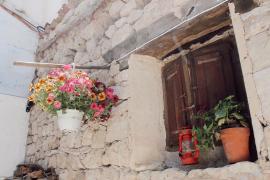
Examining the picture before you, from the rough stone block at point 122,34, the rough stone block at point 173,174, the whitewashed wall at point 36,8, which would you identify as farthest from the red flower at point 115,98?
the whitewashed wall at point 36,8

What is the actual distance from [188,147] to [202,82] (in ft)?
1.86

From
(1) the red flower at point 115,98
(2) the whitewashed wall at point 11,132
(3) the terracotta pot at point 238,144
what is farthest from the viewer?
(2) the whitewashed wall at point 11,132

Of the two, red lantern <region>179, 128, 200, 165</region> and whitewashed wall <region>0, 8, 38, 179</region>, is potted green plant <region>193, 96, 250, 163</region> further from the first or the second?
whitewashed wall <region>0, 8, 38, 179</region>

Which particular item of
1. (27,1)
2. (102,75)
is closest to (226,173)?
(102,75)

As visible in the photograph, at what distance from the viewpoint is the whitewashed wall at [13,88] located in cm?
405

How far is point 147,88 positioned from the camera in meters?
2.66

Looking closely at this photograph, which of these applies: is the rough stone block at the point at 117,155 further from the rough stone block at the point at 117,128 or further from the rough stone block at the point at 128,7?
the rough stone block at the point at 128,7

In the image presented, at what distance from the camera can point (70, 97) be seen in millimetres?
2395

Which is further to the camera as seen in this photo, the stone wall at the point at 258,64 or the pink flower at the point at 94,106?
the pink flower at the point at 94,106

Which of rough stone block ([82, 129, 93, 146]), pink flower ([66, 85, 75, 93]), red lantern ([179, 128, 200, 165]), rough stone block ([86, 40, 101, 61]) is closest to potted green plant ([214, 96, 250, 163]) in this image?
red lantern ([179, 128, 200, 165])

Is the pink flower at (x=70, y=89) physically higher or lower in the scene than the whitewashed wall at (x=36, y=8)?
lower

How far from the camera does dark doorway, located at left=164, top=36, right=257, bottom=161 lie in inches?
85.7

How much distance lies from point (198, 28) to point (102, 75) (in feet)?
3.79

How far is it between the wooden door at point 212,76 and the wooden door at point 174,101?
0.17m
